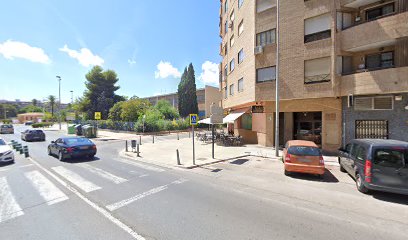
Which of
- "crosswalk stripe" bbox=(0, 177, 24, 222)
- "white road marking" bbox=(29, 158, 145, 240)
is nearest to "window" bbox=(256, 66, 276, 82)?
"white road marking" bbox=(29, 158, 145, 240)

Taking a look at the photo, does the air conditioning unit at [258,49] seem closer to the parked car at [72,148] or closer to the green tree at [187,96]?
the parked car at [72,148]

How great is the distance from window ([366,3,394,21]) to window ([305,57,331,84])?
11.5ft

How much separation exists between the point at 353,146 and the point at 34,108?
500ft

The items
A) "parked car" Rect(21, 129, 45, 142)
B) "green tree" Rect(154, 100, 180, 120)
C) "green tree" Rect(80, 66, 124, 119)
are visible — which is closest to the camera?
"parked car" Rect(21, 129, 45, 142)

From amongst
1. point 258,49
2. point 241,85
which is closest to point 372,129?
point 258,49

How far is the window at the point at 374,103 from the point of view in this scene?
12.5m

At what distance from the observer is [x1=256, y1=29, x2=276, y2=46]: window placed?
54.2 ft

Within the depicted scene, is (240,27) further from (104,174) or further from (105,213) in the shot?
(105,213)

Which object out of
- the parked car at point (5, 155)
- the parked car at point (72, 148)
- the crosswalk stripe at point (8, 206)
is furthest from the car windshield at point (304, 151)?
the parked car at point (5, 155)

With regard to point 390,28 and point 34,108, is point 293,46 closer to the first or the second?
point 390,28

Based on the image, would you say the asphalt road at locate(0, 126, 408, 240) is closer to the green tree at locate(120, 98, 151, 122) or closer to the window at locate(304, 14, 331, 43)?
the window at locate(304, 14, 331, 43)

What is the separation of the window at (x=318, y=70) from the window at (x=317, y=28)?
5.24 feet

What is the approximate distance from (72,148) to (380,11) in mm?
21060

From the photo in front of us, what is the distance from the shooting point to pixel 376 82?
12.0 m
